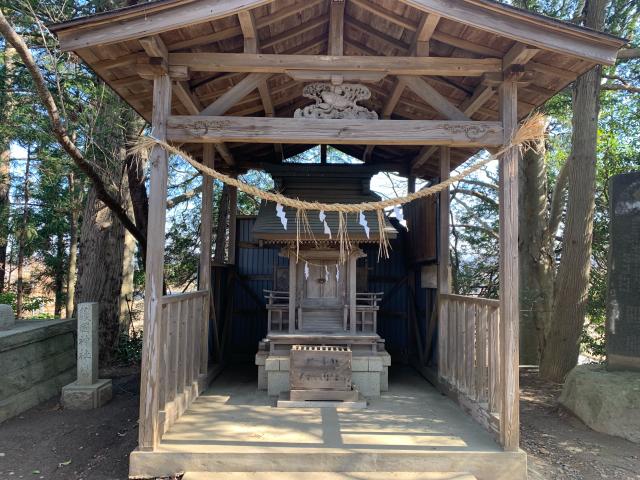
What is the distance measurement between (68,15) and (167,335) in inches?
224

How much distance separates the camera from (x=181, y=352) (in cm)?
490

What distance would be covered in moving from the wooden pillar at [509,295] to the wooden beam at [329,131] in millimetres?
226

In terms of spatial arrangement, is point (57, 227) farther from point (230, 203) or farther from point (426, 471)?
point (426, 471)

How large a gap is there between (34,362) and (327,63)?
5527 millimetres

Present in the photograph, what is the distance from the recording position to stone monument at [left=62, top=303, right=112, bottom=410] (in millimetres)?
5727

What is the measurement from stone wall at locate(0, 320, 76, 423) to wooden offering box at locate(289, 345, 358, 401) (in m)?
3.54

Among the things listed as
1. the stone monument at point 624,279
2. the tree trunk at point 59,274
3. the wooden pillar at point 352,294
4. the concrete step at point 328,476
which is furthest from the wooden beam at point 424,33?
the tree trunk at point 59,274

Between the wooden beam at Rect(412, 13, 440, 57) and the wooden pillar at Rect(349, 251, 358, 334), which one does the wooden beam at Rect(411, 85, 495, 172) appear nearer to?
the wooden beam at Rect(412, 13, 440, 57)

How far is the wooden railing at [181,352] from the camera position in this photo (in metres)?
4.18

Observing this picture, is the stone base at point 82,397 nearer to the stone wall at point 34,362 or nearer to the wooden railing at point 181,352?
the stone wall at point 34,362

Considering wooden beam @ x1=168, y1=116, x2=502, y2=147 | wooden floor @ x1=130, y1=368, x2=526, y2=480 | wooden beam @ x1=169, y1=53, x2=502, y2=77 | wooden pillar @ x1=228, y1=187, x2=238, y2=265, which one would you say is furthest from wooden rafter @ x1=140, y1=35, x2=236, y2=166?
wooden floor @ x1=130, y1=368, x2=526, y2=480

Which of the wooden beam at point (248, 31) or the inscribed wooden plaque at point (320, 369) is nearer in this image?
the wooden beam at point (248, 31)

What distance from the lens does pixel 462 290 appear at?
13852 mm

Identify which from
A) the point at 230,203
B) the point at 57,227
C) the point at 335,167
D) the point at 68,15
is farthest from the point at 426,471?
the point at 57,227
